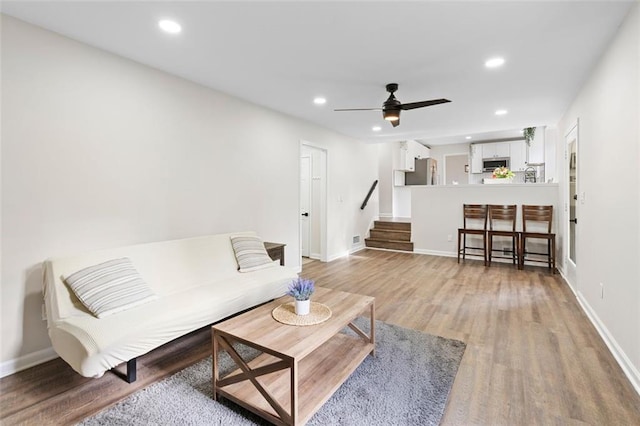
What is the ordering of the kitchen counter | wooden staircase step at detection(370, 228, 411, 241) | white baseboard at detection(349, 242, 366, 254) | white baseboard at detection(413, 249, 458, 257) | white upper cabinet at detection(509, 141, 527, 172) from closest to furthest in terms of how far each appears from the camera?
1. the kitchen counter
2. white baseboard at detection(413, 249, 458, 257)
3. white baseboard at detection(349, 242, 366, 254)
4. wooden staircase step at detection(370, 228, 411, 241)
5. white upper cabinet at detection(509, 141, 527, 172)

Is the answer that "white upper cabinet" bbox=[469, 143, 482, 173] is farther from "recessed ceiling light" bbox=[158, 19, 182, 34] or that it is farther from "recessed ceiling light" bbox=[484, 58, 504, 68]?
"recessed ceiling light" bbox=[158, 19, 182, 34]

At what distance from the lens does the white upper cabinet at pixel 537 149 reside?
7.68m

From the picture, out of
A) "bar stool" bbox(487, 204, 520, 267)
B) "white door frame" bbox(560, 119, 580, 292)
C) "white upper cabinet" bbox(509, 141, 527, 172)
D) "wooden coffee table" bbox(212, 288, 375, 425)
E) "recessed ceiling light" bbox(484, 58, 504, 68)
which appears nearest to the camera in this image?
"wooden coffee table" bbox(212, 288, 375, 425)

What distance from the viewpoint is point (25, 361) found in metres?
2.22

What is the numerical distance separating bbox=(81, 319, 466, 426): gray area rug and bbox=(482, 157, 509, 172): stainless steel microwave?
7241 mm

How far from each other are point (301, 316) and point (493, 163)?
8.10 meters

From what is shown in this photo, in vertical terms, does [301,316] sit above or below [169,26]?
below

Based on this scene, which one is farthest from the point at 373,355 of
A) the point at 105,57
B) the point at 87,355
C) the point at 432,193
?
the point at 432,193

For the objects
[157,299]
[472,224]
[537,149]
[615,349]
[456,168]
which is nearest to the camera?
[615,349]

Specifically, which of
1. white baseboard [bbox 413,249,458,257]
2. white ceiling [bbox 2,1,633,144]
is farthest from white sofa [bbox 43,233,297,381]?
white baseboard [bbox 413,249,458,257]

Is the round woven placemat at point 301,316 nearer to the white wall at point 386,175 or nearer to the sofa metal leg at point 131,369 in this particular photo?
the sofa metal leg at point 131,369

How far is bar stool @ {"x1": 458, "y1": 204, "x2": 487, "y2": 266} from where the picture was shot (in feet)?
18.4

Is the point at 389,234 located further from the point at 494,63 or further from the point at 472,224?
the point at 494,63

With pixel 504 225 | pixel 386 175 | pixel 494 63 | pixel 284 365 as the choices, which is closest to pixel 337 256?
pixel 504 225
